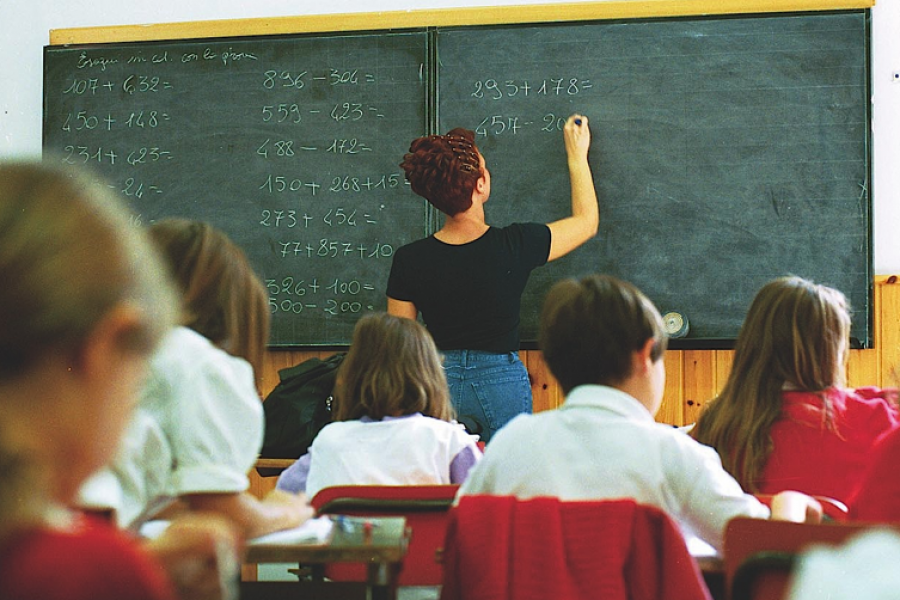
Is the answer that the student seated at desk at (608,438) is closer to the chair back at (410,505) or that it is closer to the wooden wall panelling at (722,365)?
the chair back at (410,505)

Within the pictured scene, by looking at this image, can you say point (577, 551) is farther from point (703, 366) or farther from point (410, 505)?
point (703, 366)

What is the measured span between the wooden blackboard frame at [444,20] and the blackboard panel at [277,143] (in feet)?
0.18

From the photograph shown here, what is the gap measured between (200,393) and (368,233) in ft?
8.90

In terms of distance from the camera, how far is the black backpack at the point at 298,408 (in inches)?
141

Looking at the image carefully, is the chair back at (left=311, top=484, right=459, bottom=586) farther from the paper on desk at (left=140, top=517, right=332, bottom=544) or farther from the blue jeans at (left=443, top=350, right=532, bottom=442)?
the blue jeans at (left=443, top=350, right=532, bottom=442)

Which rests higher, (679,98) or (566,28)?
(566,28)

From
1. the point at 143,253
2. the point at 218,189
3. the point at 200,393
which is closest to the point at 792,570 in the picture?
the point at 200,393

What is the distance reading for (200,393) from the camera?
1.53 meters

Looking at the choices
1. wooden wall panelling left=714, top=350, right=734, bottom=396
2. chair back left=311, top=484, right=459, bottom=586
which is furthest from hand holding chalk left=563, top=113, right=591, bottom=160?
chair back left=311, top=484, right=459, bottom=586

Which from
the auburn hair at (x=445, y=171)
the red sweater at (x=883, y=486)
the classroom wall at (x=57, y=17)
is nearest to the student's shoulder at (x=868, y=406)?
the red sweater at (x=883, y=486)

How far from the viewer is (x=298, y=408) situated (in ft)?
11.9

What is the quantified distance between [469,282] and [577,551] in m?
2.06

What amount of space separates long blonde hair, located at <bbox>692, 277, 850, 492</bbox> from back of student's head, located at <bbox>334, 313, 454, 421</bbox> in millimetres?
672

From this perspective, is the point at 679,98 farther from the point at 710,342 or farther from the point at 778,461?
the point at 778,461
